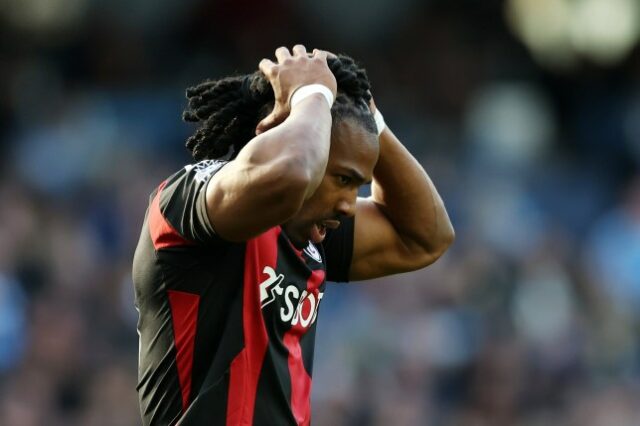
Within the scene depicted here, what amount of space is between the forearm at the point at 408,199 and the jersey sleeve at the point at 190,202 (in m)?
0.91

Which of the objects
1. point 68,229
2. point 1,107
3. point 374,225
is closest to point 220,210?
point 374,225

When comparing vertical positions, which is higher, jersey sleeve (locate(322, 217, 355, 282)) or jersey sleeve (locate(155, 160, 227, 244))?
jersey sleeve (locate(155, 160, 227, 244))

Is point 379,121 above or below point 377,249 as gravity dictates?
above

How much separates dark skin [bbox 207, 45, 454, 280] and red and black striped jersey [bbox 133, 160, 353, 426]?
18cm

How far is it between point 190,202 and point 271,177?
313 mm

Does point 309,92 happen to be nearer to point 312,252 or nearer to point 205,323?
point 312,252

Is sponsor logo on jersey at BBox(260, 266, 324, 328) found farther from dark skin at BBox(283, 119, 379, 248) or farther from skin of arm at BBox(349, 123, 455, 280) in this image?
skin of arm at BBox(349, 123, 455, 280)

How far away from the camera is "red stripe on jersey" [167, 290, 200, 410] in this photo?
151 inches

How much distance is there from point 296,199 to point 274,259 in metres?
0.48

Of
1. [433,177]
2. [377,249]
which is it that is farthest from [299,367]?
[433,177]

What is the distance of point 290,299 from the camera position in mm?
4039

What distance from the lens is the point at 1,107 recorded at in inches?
420

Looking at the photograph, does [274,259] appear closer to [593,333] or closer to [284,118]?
[284,118]

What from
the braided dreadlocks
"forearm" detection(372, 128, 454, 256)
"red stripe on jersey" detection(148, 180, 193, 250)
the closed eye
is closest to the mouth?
the closed eye
